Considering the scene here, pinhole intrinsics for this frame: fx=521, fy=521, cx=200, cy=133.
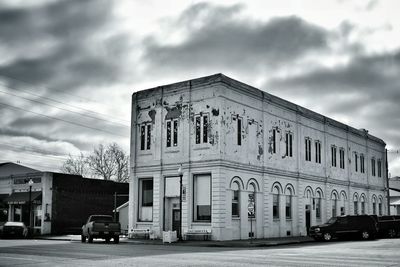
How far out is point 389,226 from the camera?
131ft

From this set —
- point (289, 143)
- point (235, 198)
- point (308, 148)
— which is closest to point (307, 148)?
point (308, 148)

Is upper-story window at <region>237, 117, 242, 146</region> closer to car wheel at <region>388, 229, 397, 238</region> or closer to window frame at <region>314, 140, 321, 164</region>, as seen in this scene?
window frame at <region>314, 140, 321, 164</region>

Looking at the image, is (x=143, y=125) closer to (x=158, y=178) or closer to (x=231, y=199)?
(x=158, y=178)

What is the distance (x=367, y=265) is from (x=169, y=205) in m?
22.4

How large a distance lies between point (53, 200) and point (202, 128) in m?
18.8

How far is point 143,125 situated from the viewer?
39031 mm

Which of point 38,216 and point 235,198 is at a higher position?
point 235,198

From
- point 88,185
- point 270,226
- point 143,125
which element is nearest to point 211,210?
point 270,226

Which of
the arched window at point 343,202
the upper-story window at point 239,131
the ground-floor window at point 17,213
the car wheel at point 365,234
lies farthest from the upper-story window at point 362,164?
the ground-floor window at point 17,213

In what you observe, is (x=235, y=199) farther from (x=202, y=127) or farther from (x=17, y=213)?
(x=17, y=213)

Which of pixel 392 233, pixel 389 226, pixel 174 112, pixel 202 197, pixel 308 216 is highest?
pixel 174 112

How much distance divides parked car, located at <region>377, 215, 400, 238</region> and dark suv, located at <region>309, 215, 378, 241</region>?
366 cm

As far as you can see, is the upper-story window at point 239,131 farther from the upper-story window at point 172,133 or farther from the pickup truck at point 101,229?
the pickup truck at point 101,229

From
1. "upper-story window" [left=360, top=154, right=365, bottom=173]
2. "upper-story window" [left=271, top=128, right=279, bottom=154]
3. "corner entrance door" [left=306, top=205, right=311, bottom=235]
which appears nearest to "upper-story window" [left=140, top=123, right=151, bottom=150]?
"upper-story window" [left=271, top=128, right=279, bottom=154]
